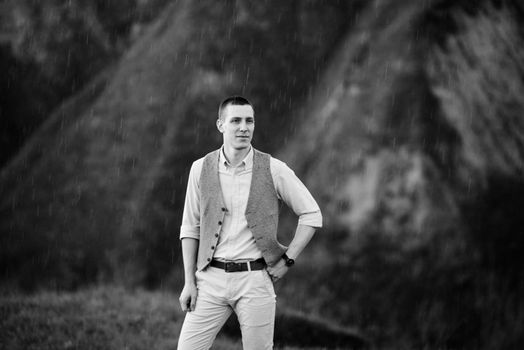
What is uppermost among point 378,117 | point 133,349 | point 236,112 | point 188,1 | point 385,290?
point 188,1

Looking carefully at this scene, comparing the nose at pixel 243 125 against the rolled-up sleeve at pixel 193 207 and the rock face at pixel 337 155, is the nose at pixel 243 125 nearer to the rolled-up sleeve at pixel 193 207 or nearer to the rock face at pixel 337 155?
the rolled-up sleeve at pixel 193 207

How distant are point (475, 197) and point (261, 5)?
14.6 feet

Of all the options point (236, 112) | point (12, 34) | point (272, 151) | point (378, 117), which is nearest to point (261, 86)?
point (272, 151)

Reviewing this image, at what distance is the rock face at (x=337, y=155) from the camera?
24.4ft

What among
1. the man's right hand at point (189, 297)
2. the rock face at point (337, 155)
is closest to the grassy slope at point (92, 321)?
the rock face at point (337, 155)

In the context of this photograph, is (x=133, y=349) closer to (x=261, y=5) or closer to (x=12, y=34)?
(x=261, y=5)

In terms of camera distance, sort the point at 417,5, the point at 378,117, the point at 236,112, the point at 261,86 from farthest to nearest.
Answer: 1. the point at 261,86
2. the point at 417,5
3. the point at 378,117
4. the point at 236,112

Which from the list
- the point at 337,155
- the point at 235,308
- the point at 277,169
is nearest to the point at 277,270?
the point at 235,308

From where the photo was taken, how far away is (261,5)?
9727 millimetres

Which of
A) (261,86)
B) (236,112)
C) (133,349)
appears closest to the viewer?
(236,112)

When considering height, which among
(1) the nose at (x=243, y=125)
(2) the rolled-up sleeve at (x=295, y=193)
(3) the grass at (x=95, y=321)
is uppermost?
(1) the nose at (x=243, y=125)

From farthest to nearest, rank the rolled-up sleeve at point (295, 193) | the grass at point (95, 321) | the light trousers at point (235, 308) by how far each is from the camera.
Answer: the grass at point (95, 321), the rolled-up sleeve at point (295, 193), the light trousers at point (235, 308)

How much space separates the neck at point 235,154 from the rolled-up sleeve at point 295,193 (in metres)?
0.17

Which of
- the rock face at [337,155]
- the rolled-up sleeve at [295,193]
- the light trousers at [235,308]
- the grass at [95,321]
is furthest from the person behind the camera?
the rock face at [337,155]
